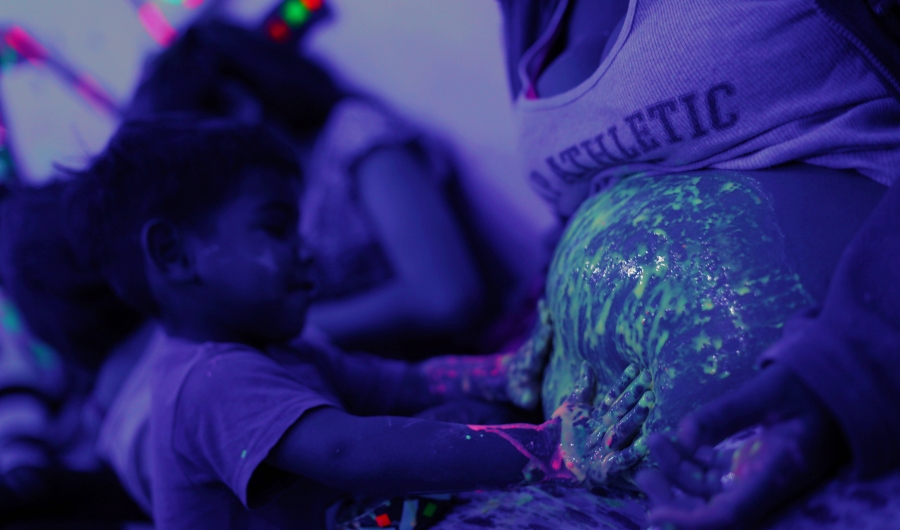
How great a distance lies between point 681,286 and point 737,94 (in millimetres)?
178

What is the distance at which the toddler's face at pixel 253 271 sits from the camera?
792 mm

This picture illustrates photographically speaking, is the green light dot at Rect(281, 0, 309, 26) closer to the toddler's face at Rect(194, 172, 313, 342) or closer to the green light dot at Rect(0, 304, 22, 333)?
the toddler's face at Rect(194, 172, 313, 342)

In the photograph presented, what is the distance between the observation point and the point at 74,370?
176 cm

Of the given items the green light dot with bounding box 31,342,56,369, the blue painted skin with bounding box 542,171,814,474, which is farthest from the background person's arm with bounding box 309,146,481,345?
the green light dot with bounding box 31,342,56,369

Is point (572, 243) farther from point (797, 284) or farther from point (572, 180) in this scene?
point (797, 284)

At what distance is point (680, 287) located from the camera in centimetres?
51

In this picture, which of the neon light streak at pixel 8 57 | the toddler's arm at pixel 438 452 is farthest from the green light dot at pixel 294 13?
the toddler's arm at pixel 438 452

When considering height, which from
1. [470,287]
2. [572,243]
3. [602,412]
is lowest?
[470,287]

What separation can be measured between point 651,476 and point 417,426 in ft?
0.85

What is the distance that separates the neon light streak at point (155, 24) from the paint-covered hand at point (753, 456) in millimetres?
2169

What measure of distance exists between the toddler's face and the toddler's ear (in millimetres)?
20

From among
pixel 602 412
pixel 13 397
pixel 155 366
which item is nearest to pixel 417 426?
pixel 602 412

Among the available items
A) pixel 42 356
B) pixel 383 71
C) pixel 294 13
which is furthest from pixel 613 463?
pixel 42 356

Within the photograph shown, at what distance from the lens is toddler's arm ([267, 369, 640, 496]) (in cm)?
56
